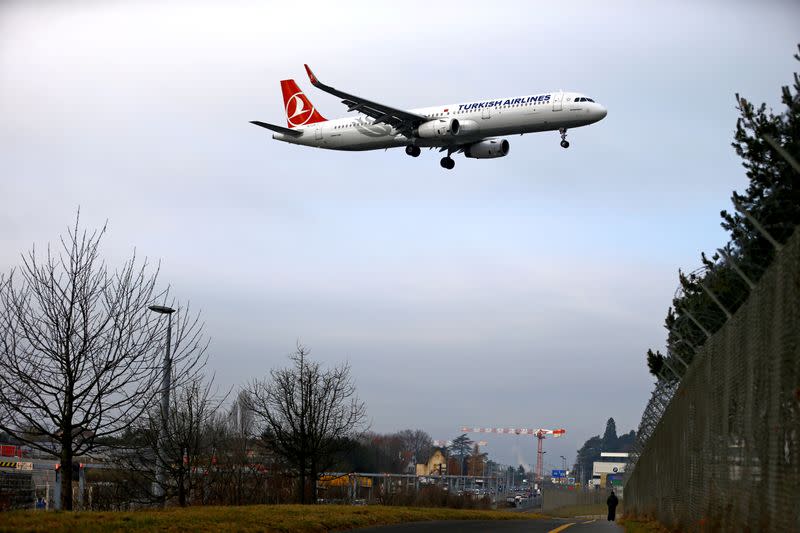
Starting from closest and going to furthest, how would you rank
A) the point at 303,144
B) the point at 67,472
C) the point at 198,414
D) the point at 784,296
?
the point at 784,296
the point at 67,472
the point at 198,414
the point at 303,144

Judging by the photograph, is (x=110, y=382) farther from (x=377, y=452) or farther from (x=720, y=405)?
(x=377, y=452)

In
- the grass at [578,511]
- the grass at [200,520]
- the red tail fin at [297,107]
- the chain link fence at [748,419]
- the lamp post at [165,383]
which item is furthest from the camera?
the grass at [578,511]

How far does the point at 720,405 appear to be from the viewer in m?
11.9

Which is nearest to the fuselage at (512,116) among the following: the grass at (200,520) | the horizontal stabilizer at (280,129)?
the horizontal stabilizer at (280,129)

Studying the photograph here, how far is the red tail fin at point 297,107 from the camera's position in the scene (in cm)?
7344

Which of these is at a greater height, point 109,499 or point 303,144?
point 303,144

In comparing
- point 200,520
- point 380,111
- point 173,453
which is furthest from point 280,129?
point 200,520

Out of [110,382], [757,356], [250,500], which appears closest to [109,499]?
[250,500]

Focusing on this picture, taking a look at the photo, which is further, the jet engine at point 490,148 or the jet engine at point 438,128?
the jet engine at point 490,148

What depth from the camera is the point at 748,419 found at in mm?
9805

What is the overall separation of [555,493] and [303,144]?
144ft

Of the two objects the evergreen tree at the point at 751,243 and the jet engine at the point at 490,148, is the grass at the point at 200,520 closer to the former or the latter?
the evergreen tree at the point at 751,243

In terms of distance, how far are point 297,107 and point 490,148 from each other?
25527 millimetres

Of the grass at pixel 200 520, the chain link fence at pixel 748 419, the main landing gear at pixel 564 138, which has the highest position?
the main landing gear at pixel 564 138
